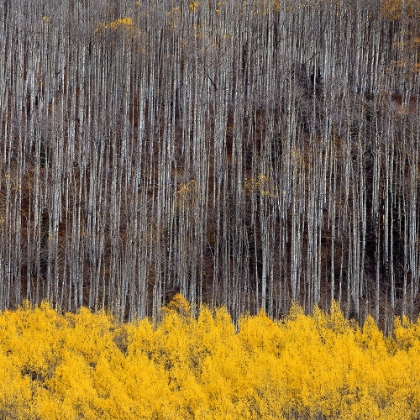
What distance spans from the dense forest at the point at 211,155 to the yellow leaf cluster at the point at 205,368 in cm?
302

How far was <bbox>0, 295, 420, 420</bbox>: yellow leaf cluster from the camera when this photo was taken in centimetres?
1931

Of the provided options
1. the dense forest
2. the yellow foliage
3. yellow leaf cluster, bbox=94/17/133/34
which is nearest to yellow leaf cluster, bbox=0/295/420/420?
the dense forest

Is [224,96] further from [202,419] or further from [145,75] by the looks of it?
[202,419]

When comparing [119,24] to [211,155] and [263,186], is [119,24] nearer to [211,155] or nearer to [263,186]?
[211,155]

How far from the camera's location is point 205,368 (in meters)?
21.7

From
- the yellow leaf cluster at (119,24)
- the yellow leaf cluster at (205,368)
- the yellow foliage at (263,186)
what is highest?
the yellow leaf cluster at (119,24)

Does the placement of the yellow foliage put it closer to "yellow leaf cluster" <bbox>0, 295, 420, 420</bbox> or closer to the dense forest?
the dense forest

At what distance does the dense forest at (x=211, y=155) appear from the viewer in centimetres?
3094

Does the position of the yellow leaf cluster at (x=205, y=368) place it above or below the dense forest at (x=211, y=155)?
below

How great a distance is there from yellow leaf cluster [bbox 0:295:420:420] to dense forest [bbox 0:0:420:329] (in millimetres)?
3019

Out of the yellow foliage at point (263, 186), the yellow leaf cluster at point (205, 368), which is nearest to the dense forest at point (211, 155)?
the yellow foliage at point (263, 186)

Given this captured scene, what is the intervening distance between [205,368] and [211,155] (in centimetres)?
1947

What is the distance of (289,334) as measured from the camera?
2419 cm

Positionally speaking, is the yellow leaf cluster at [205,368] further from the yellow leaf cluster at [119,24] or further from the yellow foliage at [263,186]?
the yellow leaf cluster at [119,24]
